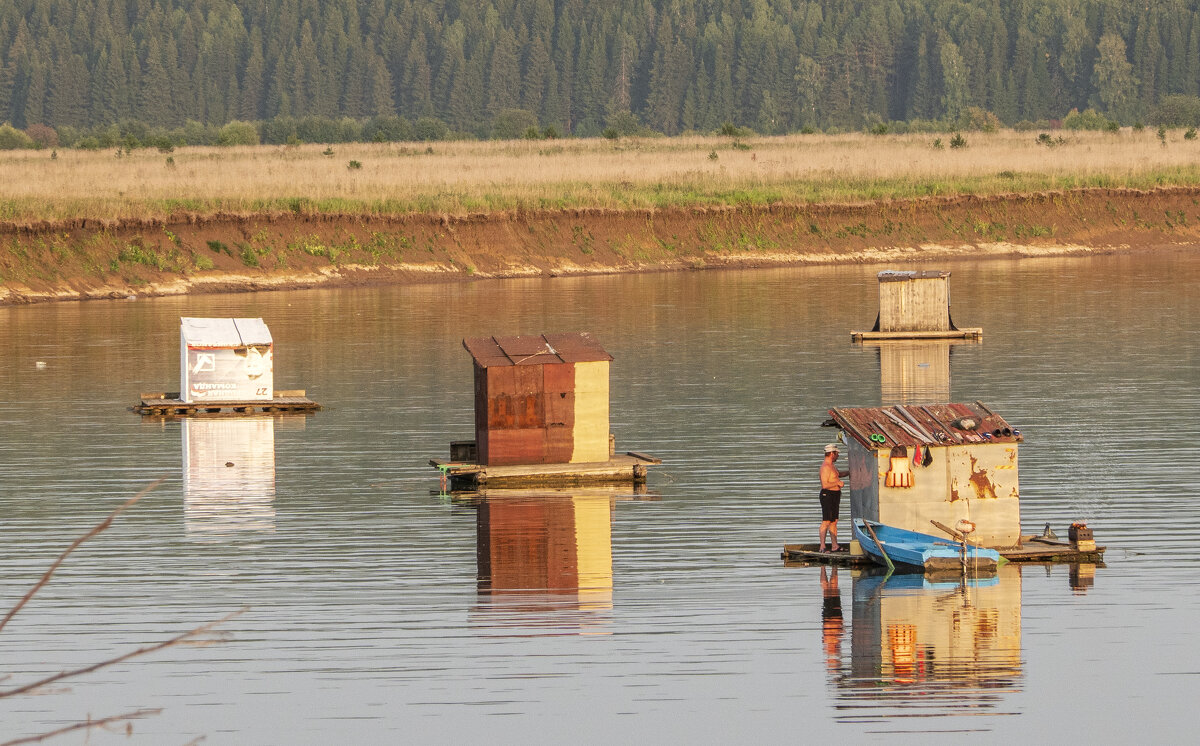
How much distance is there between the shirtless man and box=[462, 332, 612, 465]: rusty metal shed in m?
6.50

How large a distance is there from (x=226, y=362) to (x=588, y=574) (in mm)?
17725

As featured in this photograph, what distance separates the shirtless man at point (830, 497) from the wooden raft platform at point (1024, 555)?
0.51 feet

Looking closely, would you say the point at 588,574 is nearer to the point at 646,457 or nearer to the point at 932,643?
the point at 932,643

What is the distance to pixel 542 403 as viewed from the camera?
3072cm

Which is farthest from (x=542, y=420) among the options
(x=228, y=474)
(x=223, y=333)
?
(x=223, y=333)

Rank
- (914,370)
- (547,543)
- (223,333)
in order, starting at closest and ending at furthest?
(547,543)
(223,333)
(914,370)

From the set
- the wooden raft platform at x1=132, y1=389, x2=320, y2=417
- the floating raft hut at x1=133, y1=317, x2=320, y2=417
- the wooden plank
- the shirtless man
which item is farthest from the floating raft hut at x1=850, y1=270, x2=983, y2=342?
the shirtless man

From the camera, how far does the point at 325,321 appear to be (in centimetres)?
5928

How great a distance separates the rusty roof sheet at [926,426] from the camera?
941 inches

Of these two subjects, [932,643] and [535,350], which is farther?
[535,350]

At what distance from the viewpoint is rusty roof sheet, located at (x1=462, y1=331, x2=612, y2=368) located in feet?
100

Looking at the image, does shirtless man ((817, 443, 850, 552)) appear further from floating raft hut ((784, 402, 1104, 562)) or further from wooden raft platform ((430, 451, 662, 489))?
wooden raft platform ((430, 451, 662, 489))

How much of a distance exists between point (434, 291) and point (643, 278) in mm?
9509

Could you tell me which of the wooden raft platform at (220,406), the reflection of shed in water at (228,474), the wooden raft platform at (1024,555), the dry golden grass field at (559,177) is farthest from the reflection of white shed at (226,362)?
the dry golden grass field at (559,177)
